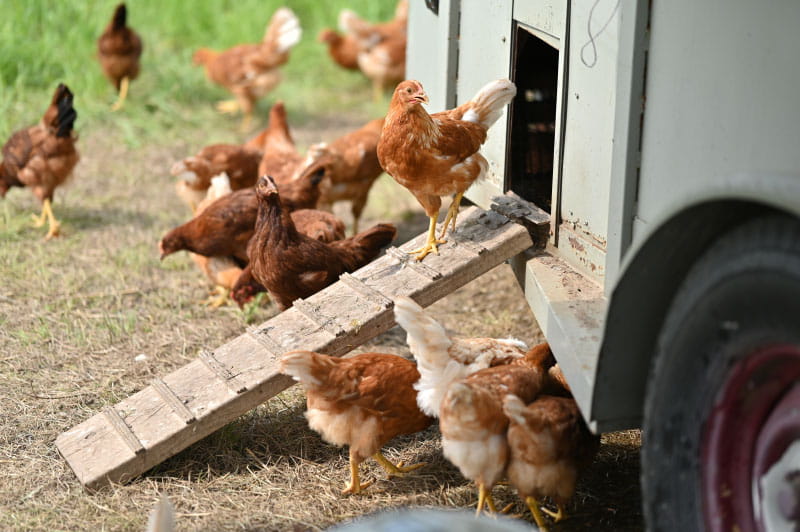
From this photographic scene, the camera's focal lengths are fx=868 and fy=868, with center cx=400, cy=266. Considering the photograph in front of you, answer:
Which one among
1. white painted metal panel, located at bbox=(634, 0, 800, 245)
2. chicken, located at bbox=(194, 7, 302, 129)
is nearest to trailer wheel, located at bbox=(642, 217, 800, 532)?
white painted metal panel, located at bbox=(634, 0, 800, 245)

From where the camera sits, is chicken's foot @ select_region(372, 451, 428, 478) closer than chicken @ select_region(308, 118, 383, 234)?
Yes

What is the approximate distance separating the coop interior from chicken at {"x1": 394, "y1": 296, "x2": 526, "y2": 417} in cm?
117

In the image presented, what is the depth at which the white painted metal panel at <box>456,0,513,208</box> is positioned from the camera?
14.1 feet

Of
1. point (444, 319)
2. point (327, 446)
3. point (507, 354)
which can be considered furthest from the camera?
point (444, 319)

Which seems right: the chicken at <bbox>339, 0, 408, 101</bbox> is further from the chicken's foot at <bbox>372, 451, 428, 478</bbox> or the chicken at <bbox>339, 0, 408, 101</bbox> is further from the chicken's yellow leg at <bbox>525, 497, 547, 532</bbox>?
the chicken's yellow leg at <bbox>525, 497, 547, 532</bbox>

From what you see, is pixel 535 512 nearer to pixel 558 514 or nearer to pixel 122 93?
pixel 558 514

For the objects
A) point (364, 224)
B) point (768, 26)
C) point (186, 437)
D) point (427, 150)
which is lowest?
point (364, 224)

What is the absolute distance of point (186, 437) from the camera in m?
3.52

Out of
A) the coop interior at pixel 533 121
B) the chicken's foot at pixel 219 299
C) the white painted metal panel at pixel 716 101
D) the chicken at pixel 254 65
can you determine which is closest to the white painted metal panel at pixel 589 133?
the white painted metal panel at pixel 716 101

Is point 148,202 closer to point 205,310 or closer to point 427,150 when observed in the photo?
point 205,310

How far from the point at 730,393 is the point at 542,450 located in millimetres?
1062

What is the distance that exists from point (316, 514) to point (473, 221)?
163cm

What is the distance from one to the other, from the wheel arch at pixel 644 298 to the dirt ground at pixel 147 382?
99 cm

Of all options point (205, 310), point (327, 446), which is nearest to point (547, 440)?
point (327, 446)
